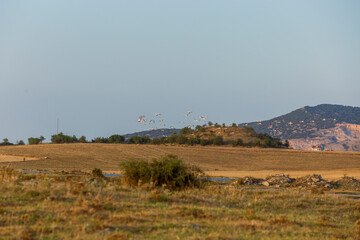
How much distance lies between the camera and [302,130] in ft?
560

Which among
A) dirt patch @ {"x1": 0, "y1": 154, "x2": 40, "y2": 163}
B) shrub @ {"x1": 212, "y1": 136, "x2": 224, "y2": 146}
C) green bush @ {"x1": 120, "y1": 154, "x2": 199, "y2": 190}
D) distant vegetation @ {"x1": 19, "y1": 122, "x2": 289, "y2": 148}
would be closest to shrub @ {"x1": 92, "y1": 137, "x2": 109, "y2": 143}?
distant vegetation @ {"x1": 19, "y1": 122, "x2": 289, "y2": 148}

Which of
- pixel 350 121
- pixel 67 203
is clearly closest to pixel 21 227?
pixel 67 203

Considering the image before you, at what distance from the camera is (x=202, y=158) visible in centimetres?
6912

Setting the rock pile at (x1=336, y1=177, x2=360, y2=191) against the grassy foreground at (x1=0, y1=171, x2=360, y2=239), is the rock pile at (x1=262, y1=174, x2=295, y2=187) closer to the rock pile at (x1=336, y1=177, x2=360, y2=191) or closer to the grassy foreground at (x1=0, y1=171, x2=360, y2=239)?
the rock pile at (x1=336, y1=177, x2=360, y2=191)

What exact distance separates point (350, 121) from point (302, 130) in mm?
21084

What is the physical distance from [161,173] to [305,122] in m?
166

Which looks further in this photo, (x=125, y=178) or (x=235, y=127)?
(x=235, y=127)

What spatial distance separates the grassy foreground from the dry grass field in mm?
41802

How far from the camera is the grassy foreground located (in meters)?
10.6

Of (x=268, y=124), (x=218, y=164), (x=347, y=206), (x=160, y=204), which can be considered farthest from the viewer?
(x=268, y=124)

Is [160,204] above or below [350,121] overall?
below

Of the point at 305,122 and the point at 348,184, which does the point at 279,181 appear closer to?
the point at 348,184

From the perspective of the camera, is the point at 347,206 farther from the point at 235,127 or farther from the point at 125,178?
the point at 235,127

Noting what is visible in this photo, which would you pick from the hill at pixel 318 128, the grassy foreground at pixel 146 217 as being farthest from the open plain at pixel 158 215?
the hill at pixel 318 128
